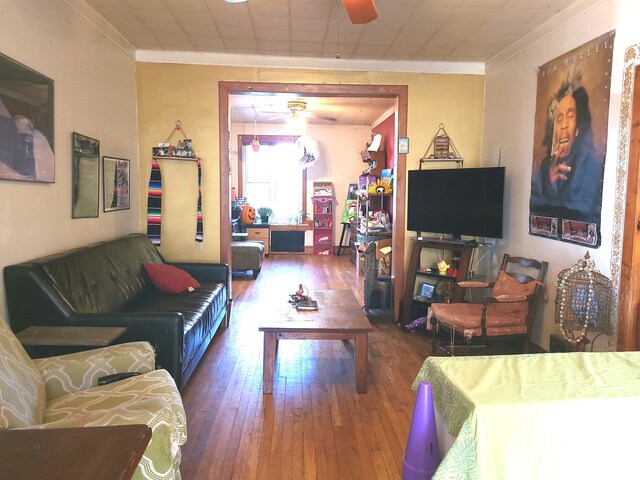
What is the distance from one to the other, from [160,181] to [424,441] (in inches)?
154

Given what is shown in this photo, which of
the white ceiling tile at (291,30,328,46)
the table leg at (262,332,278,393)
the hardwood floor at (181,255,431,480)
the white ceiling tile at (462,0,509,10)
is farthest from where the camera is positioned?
the white ceiling tile at (291,30,328,46)

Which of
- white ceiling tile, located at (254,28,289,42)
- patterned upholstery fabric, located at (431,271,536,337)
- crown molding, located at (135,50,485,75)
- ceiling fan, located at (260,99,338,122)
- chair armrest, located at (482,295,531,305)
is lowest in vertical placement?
patterned upholstery fabric, located at (431,271,536,337)

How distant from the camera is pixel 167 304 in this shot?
11.5ft

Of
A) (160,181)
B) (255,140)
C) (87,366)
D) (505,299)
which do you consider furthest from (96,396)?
(255,140)

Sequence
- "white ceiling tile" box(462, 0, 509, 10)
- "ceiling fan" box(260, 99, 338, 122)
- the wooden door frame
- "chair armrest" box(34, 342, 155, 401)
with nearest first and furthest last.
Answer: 1. "chair armrest" box(34, 342, 155, 401)
2. "white ceiling tile" box(462, 0, 509, 10)
3. the wooden door frame
4. "ceiling fan" box(260, 99, 338, 122)

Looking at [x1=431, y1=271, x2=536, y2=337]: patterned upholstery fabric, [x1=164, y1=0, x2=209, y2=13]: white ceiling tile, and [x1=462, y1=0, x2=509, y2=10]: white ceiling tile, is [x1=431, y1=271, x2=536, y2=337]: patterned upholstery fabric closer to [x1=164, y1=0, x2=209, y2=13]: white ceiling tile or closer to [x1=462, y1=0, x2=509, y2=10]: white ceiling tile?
[x1=462, y1=0, x2=509, y2=10]: white ceiling tile

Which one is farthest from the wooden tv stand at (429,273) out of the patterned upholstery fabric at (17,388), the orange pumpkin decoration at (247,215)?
the orange pumpkin decoration at (247,215)

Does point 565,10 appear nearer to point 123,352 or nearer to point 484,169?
point 484,169

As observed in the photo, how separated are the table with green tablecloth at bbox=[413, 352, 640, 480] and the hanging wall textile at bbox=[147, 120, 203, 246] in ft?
12.2

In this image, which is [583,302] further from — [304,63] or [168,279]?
[304,63]

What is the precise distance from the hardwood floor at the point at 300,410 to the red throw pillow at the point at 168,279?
589 mm

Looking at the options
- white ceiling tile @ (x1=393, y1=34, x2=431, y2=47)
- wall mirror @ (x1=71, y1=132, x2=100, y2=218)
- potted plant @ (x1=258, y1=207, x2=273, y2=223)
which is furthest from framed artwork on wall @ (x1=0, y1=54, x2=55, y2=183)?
potted plant @ (x1=258, y1=207, x2=273, y2=223)

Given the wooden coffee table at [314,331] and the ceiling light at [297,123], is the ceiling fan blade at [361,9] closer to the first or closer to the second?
→ the wooden coffee table at [314,331]

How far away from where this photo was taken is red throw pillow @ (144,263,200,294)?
388 cm
